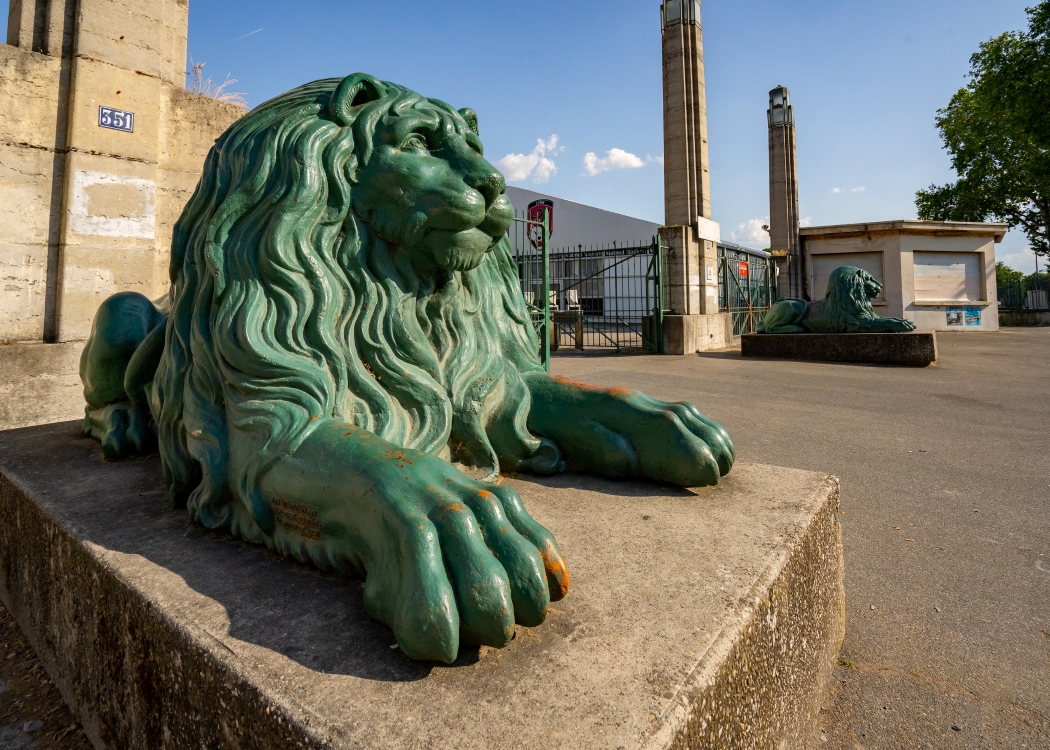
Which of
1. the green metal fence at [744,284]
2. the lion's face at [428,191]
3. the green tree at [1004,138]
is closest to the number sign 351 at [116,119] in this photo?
the lion's face at [428,191]

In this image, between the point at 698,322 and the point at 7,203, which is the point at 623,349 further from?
the point at 7,203

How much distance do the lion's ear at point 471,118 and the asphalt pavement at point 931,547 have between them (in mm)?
2026

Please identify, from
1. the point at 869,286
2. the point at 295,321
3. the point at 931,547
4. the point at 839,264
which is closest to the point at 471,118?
the point at 295,321

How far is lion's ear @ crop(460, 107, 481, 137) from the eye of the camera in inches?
77.9

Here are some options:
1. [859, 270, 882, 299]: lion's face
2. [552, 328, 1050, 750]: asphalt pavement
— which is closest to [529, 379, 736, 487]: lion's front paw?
[552, 328, 1050, 750]: asphalt pavement

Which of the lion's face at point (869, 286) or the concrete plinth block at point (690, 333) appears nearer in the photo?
the lion's face at point (869, 286)

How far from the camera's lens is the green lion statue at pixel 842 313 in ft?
31.2

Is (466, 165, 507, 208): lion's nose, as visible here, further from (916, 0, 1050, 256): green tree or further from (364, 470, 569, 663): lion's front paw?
(916, 0, 1050, 256): green tree

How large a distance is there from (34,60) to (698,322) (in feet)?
33.8

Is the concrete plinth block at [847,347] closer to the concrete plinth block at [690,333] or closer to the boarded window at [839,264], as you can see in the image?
the concrete plinth block at [690,333]

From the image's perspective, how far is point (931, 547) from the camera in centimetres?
261

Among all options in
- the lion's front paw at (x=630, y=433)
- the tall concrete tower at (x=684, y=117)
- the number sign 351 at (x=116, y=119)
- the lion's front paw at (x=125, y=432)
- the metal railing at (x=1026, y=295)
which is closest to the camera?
the lion's front paw at (x=630, y=433)

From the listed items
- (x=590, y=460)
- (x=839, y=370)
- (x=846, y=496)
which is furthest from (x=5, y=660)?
(x=839, y=370)

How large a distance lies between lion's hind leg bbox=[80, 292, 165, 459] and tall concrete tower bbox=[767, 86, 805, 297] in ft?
59.8
